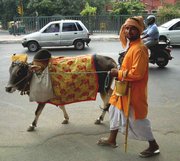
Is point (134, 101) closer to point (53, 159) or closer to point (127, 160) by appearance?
point (127, 160)

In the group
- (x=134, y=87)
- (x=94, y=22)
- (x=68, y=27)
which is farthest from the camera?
(x=94, y=22)

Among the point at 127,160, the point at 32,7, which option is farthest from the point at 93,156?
the point at 32,7

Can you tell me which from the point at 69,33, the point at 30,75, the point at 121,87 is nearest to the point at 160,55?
the point at 69,33

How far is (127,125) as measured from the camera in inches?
190

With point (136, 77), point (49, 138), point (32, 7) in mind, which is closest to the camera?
point (136, 77)

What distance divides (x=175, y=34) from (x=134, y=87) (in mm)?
15397

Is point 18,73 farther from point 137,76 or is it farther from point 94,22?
point 94,22

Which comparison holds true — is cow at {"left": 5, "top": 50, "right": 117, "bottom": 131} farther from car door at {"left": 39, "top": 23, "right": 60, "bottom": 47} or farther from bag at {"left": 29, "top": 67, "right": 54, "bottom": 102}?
car door at {"left": 39, "top": 23, "right": 60, "bottom": 47}

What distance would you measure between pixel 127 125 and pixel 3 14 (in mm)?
40330

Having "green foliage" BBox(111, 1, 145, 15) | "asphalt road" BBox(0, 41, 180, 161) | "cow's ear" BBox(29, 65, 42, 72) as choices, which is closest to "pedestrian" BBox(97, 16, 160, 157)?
"asphalt road" BBox(0, 41, 180, 161)

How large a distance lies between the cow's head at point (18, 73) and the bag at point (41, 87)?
5.2 inches

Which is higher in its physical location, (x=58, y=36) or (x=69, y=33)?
(x=69, y=33)

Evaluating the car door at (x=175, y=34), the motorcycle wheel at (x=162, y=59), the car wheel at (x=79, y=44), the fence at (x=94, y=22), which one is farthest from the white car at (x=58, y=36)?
the fence at (x=94, y=22)

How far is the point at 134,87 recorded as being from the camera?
4.72 metres
